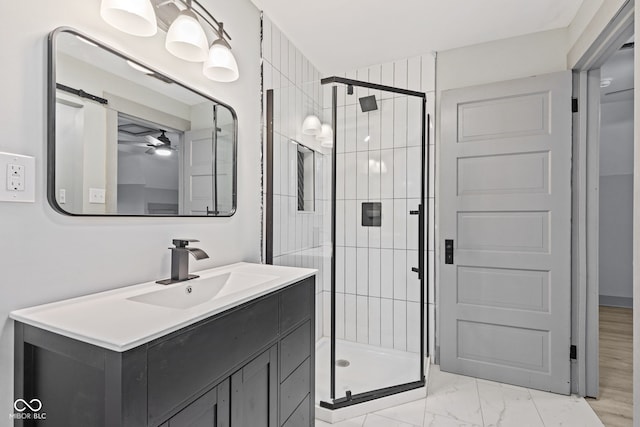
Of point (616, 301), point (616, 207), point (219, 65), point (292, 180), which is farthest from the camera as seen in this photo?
point (616, 207)

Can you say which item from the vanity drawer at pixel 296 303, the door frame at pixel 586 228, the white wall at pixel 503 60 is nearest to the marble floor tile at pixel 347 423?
the vanity drawer at pixel 296 303

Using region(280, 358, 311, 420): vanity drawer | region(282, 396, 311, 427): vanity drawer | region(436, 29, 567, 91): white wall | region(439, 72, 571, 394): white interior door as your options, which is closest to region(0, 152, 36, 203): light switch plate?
region(280, 358, 311, 420): vanity drawer

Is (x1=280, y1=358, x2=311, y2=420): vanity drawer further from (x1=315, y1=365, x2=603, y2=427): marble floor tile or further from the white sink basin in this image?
(x1=315, y1=365, x2=603, y2=427): marble floor tile

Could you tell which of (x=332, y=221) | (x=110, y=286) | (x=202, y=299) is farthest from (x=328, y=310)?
(x=110, y=286)

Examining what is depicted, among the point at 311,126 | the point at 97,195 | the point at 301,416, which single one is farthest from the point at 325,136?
the point at 301,416

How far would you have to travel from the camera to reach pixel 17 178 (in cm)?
84

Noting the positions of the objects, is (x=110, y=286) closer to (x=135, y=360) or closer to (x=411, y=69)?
(x=135, y=360)

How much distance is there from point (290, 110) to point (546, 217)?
1.88 meters

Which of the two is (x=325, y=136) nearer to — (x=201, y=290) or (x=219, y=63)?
(x=219, y=63)

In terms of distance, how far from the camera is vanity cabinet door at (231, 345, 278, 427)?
98 cm

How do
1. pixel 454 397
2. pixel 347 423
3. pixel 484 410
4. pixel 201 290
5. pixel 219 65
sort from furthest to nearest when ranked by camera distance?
pixel 454 397 < pixel 484 410 < pixel 347 423 < pixel 219 65 < pixel 201 290

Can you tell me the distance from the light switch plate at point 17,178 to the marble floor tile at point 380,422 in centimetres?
185

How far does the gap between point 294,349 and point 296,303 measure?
0.19 meters

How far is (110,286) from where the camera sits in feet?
3.51
